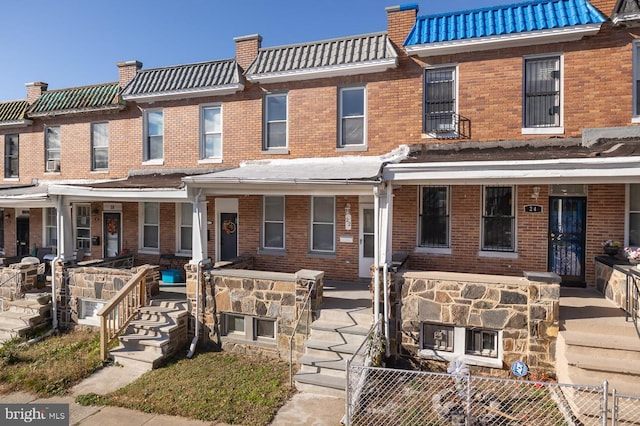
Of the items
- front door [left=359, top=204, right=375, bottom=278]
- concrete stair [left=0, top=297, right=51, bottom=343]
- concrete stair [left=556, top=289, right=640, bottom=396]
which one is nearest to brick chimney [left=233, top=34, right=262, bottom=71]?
front door [left=359, top=204, right=375, bottom=278]

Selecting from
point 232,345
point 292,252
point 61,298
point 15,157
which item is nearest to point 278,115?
point 292,252

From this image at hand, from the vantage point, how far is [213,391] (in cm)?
699

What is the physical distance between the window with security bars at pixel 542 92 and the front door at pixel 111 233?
13410mm

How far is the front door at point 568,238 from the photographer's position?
9.05m

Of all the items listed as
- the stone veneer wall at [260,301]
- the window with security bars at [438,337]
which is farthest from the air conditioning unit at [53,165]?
the window with security bars at [438,337]

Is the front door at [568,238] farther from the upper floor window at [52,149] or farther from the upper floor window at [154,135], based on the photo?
the upper floor window at [52,149]

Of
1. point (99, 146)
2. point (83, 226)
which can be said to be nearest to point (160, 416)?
point (83, 226)

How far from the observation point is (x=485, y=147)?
31.2 feet

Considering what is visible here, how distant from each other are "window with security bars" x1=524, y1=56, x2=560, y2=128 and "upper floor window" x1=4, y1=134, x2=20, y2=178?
18.7 meters

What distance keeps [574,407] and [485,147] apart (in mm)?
5949

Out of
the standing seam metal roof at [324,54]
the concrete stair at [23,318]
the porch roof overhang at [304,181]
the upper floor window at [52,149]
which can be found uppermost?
the standing seam metal roof at [324,54]

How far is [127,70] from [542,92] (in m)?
13.2

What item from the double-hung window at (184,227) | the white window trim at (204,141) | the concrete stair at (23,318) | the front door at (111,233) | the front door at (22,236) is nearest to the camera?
the concrete stair at (23,318)

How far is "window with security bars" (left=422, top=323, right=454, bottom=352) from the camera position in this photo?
7707 mm
